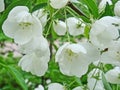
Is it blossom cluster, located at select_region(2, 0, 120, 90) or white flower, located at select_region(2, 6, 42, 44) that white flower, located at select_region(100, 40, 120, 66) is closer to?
blossom cluster, located at select_region(2, 0, 120, 90)

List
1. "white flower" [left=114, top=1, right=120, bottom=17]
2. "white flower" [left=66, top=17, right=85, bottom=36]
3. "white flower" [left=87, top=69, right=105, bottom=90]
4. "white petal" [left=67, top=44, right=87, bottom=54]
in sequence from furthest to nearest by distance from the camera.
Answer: "white flower" [left=66, top=17, right=85, bottom=36]
"white flower" [left=87, top=69, right=105, bottom=90]
"white flower" [left=114, top=1, right=120, bottom=17]
"white petal" [left=67, top=44, right=87, bottom=54]

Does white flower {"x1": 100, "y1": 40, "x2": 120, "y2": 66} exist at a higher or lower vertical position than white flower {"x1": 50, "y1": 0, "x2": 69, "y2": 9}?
lower

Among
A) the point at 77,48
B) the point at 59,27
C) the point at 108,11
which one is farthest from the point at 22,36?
the point at 59,27

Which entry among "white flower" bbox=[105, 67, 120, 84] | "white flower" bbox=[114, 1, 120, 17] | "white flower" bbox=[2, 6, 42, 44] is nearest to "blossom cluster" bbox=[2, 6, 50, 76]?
"white flower" bbox=[2, 6, 42, 44]

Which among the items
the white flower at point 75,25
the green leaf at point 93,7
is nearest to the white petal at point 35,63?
the green leaf at point 93,7

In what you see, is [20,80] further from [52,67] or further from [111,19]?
[52,67]

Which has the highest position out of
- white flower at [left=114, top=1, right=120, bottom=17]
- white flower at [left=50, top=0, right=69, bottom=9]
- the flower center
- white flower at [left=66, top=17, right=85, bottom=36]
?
white flower at [left=50, top=0, right=69, bottom=9]

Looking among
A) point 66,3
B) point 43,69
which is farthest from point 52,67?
point 66,3
